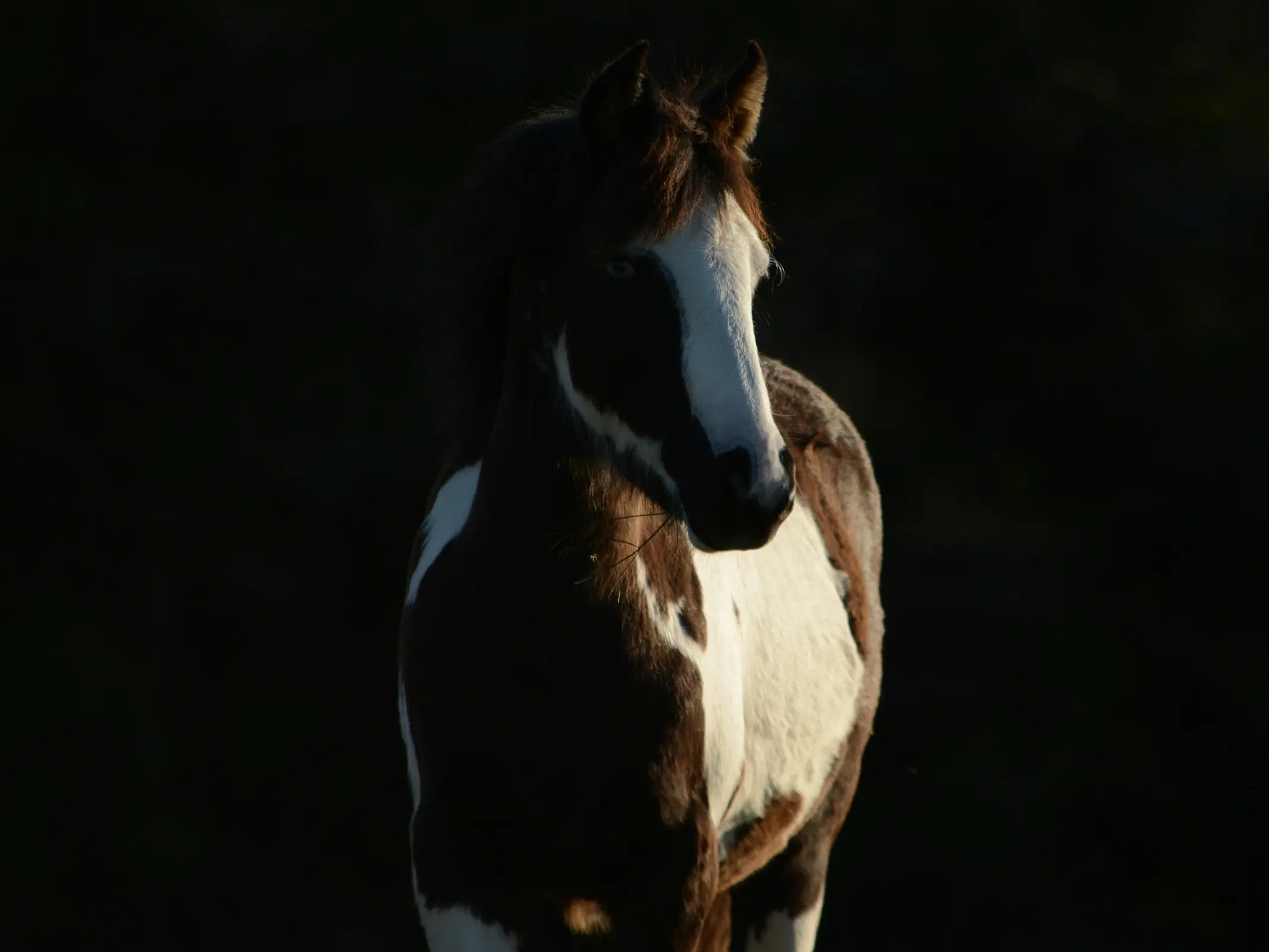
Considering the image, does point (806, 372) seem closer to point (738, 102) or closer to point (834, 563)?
point (834, 563)

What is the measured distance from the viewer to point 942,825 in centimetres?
614

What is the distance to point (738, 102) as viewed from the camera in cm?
256

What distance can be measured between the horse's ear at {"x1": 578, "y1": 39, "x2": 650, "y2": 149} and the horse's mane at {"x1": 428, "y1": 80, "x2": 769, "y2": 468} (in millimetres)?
20

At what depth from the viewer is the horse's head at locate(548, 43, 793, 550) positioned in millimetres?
2180

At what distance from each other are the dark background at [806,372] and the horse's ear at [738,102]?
10.2ft

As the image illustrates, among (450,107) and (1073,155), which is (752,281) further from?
(1073,155)

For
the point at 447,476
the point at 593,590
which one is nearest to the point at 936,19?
the point at 447,476

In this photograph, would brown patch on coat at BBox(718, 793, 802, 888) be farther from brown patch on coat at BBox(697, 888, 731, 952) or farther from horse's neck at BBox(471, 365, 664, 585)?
horse's neck at BBox(471, 365, 664, 585)

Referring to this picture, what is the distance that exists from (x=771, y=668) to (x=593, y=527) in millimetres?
705

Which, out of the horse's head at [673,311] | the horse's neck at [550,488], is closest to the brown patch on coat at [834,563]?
the horse's neck at [550,488]

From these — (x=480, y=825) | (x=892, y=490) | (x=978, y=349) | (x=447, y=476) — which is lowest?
(x=892, y=490)

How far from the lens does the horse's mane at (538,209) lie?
2320 millimetres

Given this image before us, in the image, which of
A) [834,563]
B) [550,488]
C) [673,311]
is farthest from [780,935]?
[673,311]

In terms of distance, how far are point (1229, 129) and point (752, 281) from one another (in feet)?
15.4
